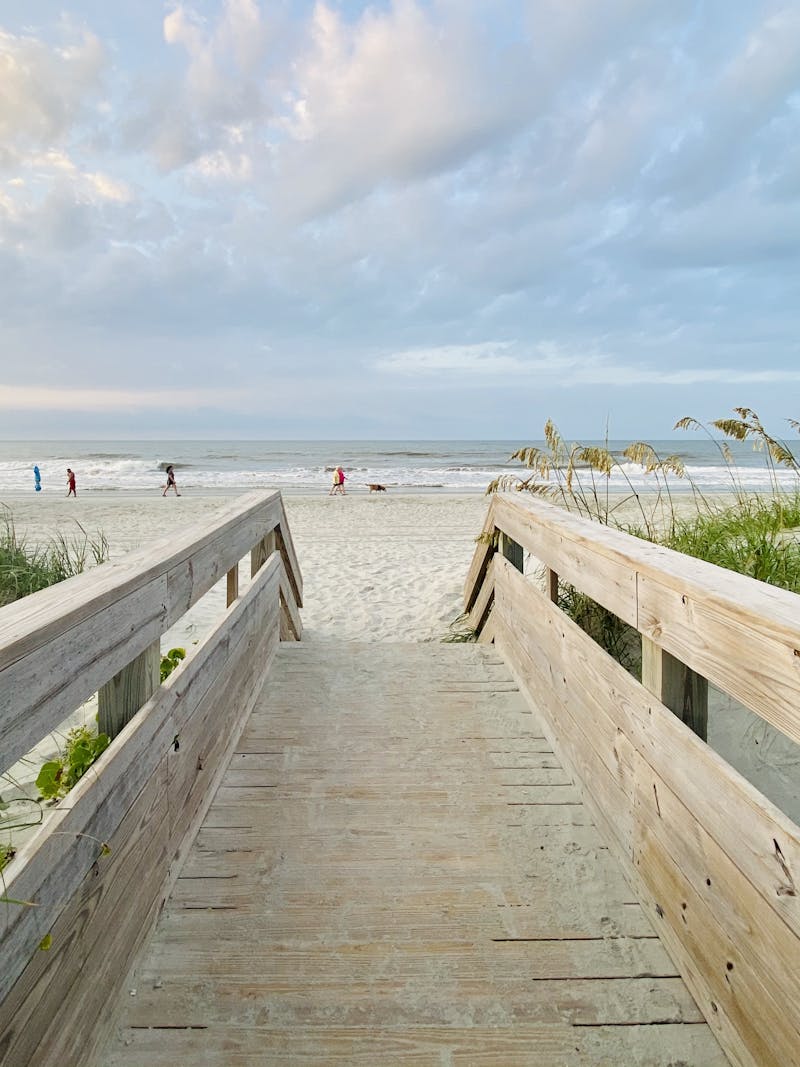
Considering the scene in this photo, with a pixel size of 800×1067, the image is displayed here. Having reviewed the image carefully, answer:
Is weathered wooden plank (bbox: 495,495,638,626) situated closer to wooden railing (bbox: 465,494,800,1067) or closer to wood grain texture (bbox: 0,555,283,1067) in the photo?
wooden railing (bbox: 465,494,800,1067)

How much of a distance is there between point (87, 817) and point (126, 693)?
36 cm

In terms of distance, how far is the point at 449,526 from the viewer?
13.2m

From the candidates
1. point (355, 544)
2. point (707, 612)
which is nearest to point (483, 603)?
point (707, 612)

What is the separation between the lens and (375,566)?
8203mm

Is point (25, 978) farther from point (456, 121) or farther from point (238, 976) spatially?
point (456, 121)

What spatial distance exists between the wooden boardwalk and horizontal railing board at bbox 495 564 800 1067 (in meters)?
0.12

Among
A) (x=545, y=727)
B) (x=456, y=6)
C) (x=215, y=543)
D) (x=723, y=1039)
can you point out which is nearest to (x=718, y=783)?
(x=723, y=1039)

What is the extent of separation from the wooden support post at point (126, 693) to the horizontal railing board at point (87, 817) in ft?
0.10

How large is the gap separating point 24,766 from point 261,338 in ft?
255

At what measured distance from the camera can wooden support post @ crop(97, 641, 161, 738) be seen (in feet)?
4.32

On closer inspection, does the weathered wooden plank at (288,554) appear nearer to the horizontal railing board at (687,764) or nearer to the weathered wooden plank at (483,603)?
the weathered wooden plank at (483,603)

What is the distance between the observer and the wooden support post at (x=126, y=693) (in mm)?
1317

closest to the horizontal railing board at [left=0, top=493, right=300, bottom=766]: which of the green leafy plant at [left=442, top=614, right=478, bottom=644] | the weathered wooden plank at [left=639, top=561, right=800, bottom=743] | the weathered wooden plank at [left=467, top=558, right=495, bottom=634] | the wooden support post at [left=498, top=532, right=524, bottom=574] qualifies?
the weathered wooden plank at [left=639, top=561, right=800, bottom=743]

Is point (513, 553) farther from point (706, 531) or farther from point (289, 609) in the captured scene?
point (289, 609)
